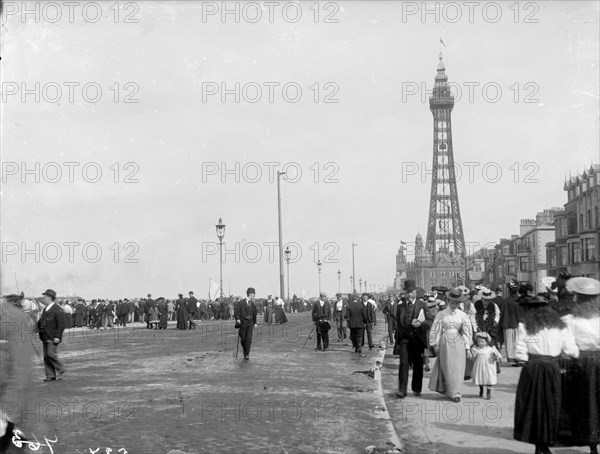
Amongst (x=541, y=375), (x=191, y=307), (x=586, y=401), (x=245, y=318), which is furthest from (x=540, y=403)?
(x=191, y=307)

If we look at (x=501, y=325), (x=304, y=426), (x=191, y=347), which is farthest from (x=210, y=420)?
(x=191, y=347)

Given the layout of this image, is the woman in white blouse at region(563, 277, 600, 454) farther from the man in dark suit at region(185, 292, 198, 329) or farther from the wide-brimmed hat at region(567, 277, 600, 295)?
the man in dark suit at region(185, 292, 198, 329)

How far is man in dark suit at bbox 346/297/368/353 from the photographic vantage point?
19.8 metres

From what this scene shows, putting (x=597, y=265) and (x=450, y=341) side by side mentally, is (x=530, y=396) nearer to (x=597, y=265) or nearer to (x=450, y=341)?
(x=450, y=341)

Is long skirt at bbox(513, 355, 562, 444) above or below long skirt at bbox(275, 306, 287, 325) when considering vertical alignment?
above

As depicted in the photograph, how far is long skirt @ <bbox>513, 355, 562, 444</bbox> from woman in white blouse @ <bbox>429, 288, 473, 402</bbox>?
3716 mm

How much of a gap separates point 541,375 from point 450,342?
402 centimetres

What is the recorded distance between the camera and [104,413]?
1009 cm

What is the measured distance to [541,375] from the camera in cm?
725

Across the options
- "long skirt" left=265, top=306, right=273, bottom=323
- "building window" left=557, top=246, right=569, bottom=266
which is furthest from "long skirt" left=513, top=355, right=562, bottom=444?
"building window" left=557, top=246, right=569, bottom=266

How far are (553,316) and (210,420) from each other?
173 inches

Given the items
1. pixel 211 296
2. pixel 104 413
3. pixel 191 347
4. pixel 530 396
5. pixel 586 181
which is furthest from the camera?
pixel 586 181

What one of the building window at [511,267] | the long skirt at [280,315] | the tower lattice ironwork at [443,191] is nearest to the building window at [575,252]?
the long skirt at [280,315]

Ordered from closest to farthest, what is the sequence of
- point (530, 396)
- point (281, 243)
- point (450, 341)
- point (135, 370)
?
1. point (530, 396)
2. point (450, 341)
3. point (135, 370)
4. point (281, 243)
